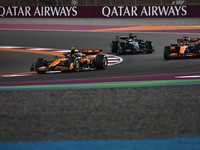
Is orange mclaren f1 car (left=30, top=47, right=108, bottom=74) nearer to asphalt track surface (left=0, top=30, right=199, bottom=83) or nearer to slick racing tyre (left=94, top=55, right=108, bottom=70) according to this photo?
slick racing tyre (left=94, top=55, right=108, bottom=70)

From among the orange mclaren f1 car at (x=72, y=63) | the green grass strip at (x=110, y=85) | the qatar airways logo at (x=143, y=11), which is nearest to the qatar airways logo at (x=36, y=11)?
the qatar airways logo at (x=143, y=11)

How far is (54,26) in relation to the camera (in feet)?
92.0

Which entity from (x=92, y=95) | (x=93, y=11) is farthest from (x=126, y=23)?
(x=92, y=95)

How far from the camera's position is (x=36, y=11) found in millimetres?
29188

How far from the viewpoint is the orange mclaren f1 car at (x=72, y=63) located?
10.7m

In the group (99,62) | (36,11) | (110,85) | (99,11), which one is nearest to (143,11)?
(99,11)

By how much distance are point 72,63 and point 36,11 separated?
1923 centimetres

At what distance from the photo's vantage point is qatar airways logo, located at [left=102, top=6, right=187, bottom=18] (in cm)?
2800

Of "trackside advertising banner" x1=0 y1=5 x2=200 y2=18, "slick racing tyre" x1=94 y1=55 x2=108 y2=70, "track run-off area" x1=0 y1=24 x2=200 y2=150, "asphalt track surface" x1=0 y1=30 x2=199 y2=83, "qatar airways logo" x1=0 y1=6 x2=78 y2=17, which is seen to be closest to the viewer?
"track run-off area" x1=0 y1=24 x2=200 y2=150

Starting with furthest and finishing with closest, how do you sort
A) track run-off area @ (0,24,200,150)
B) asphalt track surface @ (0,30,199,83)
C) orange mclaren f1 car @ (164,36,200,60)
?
orange mclaren f1 car @ (164,36,200,60), asphalt track surface @ (0,30,199,83), track run-off area @ (0,24,200,150)

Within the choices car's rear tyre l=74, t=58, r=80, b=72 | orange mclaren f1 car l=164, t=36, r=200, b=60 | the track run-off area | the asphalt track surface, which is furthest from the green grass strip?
orange mclaren f1 car l=164, t=36, r=200, b=60

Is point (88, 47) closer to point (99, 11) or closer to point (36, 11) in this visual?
point (99, 11)

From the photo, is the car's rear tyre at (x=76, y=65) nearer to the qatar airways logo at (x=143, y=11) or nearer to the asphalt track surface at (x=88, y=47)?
the asphalt track surface at (x=88, y=47)

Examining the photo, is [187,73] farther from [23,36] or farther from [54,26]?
[54,26]
